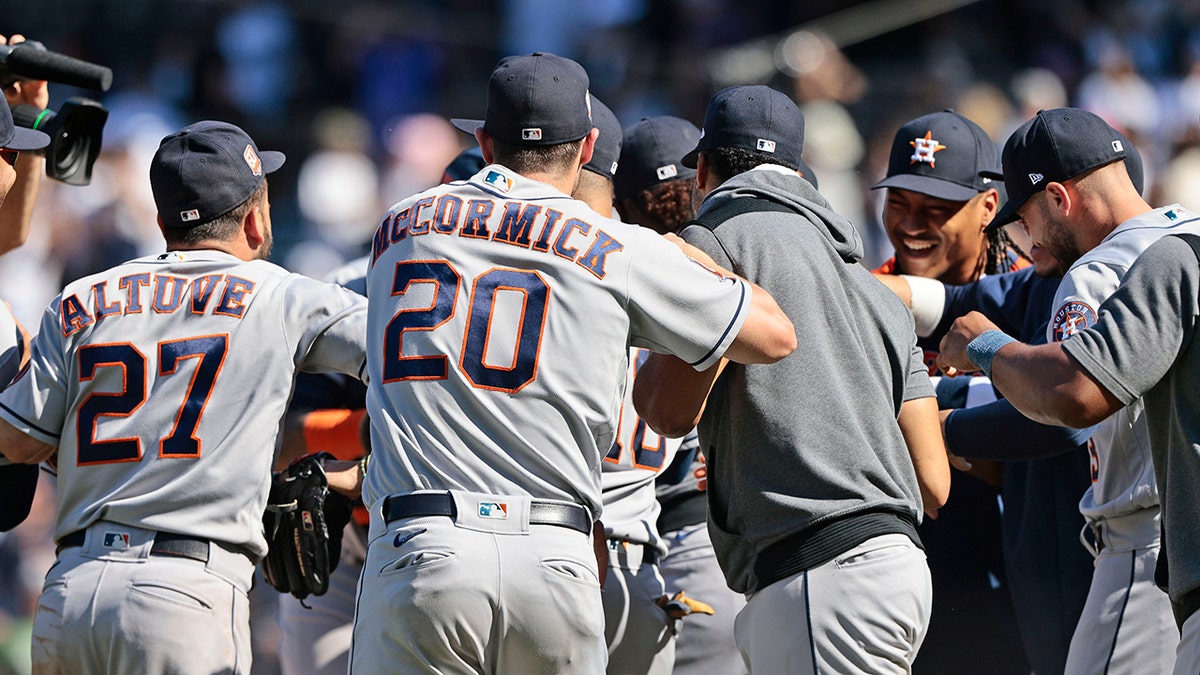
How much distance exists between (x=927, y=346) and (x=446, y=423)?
8.14 feet

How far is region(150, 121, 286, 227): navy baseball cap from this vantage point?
4.16 meters

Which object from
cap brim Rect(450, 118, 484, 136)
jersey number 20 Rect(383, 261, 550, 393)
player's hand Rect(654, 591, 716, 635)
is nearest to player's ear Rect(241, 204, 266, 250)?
cap brim Rect(450, 118, 484, 136)

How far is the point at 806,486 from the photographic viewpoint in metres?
3.66

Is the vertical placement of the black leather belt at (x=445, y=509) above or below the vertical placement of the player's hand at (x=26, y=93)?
below

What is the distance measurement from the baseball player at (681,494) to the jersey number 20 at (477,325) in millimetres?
1520

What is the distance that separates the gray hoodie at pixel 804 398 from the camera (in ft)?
12.0

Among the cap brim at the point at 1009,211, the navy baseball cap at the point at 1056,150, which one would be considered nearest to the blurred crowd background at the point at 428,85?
the cap brim at the point at 1009,211

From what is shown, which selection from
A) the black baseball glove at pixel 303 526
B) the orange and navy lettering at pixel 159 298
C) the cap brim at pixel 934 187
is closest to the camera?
the orange and navy lettering at pixel 159 298

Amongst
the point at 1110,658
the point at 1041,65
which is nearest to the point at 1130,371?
the point at 1110,658

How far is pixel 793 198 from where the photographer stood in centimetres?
392

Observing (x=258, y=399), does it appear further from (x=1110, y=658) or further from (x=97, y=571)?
(x=1110, y=658)

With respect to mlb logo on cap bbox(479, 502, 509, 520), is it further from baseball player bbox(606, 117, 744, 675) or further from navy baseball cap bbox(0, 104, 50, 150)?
navy baseball cap bbox(0, 104, 50, 150)

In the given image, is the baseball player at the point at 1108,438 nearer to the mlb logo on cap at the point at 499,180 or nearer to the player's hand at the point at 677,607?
the player's hand at the point at 677,607

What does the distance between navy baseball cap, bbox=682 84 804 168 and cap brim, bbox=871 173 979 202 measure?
1.36 metres
